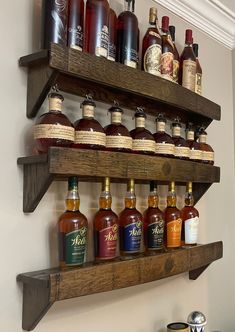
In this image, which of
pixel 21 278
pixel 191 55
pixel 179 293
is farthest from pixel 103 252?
pixel 191 55

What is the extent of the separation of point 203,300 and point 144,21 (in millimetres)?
1220

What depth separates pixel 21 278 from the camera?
102 centimetres

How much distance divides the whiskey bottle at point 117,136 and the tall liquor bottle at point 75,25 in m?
0.22

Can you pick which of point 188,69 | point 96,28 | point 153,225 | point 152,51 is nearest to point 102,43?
point 96,28

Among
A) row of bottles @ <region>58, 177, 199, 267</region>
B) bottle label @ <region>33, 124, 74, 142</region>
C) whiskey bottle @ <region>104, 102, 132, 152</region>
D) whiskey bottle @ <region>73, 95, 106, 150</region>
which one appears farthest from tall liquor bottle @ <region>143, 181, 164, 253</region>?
bottle label @ <region>33, 124, 74, 142</region>

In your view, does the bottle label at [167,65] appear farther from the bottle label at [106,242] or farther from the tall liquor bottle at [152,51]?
the bottle label at [106,242]

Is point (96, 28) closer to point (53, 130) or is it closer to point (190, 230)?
point (53, 130)

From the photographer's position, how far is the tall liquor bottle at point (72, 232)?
1.05 m

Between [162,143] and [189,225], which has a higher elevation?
[162,143]

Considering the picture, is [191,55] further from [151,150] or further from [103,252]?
[103,252]

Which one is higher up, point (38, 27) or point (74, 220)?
point (38, 27)

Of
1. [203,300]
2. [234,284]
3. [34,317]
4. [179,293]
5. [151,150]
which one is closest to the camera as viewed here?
[34,317]

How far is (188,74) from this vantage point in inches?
58.6

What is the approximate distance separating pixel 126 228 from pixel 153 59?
1.84 feet
